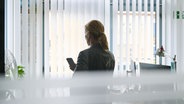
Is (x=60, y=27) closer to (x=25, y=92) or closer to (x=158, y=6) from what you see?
(x=158, y=6)

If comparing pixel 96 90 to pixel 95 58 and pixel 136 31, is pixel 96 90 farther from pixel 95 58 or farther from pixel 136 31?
pixel 136 31

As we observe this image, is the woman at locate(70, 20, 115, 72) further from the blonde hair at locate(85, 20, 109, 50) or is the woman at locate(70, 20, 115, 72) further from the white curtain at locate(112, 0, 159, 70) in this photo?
the white curtain at locate(112, 0, 159, 70)

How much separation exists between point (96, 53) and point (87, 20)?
945mm

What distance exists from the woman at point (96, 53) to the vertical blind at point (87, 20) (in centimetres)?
63

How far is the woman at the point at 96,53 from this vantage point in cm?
136

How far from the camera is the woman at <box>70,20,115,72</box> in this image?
136 centimetres

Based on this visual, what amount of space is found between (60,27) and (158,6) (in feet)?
3.81

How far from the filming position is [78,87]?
0.91 metres

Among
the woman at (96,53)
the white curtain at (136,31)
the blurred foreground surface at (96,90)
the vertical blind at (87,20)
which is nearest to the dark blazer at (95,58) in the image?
the woman at (96,53)

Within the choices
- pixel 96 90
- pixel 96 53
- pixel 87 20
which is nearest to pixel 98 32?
pixel 96 53

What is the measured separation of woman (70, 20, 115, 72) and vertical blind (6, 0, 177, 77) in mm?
625

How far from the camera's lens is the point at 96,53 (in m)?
1.56

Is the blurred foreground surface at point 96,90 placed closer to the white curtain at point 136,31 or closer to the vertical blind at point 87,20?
the vertical blind at point 87,20

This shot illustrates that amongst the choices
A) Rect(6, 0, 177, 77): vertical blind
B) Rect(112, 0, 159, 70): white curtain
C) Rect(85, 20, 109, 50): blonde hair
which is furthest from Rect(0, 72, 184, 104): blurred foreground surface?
Rect(112, 0, 159, 70): white curtain
